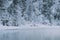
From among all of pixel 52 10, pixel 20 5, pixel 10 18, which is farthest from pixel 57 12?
pixel 10 18

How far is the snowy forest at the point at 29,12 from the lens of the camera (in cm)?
5419

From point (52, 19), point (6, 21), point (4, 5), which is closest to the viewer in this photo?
point (6, 21)

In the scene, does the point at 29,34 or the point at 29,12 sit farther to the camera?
the point at 29,12

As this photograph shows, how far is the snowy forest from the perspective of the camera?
5419 cm

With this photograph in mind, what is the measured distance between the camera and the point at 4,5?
55812mm

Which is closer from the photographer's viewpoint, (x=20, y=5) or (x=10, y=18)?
(x=10, y=18)

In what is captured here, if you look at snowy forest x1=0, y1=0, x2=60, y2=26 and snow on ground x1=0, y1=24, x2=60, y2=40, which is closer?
snow on ground x1=0, y1=24, x2=60, y2=40

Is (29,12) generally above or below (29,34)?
above

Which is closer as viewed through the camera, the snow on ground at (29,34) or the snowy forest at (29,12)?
the snow on ground at (29,34)

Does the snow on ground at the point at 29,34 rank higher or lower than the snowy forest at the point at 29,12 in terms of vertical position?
lower

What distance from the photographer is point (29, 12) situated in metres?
59.6

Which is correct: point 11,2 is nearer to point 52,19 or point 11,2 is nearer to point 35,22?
point 35,22

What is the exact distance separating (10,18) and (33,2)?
11.5 meters

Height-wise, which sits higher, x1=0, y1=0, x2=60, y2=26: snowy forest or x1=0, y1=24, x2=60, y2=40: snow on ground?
x1=0, y1=0, x2=60, y2=26: snowy forest
